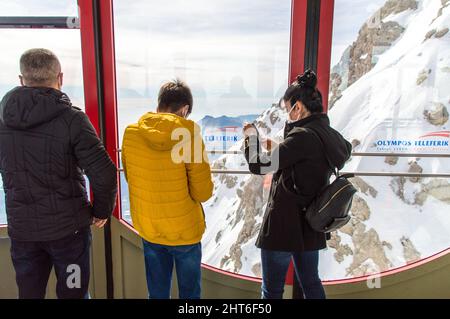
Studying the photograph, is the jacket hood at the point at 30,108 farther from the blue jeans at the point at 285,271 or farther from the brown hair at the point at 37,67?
the blue jeans at the point at 285,271

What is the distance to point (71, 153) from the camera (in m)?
1.44

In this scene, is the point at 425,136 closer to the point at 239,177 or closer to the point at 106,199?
the point at 239,177

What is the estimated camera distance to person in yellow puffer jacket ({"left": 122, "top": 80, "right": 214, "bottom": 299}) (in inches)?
56.4


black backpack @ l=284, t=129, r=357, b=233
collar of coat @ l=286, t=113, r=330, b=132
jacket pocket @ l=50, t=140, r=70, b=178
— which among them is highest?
collar of coat @ l=286, t=113, r=330, b=132

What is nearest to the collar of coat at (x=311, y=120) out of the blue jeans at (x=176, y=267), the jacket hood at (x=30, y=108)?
the blue jeans at (x=176, y=267)

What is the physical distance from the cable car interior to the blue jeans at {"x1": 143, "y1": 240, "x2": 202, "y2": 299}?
495 mm

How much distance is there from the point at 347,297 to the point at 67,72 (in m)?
1.99

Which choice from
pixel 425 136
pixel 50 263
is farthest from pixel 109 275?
pixel 425 136

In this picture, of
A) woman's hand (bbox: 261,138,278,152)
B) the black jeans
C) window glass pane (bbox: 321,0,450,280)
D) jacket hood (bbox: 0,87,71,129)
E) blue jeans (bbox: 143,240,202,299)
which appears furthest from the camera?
window glass pane (bbox: 321,0,450,280)

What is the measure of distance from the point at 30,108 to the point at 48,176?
26cm

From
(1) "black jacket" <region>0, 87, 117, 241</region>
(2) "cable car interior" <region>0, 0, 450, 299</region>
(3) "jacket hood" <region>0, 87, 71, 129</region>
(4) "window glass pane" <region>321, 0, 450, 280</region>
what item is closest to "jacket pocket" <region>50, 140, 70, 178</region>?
(1) "black jacket" <region>0, 87, 117, 241</region>

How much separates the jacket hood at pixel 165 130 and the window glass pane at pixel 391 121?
0.92 m

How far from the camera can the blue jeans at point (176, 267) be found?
5.21 feet

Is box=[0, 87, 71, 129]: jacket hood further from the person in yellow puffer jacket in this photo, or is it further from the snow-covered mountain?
the snow-covered mountain
